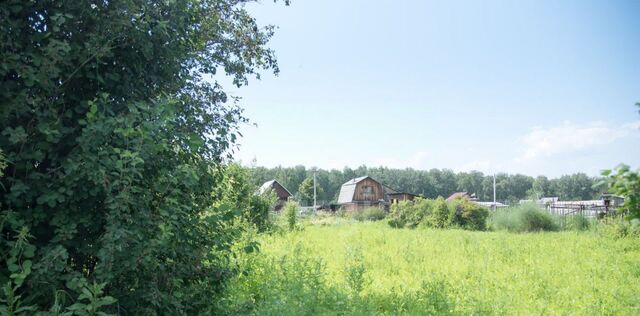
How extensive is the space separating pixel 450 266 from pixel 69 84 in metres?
7.34

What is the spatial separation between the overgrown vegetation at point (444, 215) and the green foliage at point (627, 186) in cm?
1811

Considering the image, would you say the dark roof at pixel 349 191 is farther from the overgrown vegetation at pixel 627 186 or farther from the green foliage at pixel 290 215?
the overgrown vegetation at pixel 627 186

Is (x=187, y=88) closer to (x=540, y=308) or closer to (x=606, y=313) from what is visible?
(x=540, y=308)

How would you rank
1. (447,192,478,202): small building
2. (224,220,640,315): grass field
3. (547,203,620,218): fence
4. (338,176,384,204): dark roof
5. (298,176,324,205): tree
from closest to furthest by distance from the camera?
(224,220,640,315): grass field, (547,203,620,218): fence, (447,192,478,202): small building, (338,176,384,204): dark roof, (298,176,324,205): tree

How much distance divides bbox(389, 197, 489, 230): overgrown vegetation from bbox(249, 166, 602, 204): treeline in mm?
51094

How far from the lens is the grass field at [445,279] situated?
4945 millimetres

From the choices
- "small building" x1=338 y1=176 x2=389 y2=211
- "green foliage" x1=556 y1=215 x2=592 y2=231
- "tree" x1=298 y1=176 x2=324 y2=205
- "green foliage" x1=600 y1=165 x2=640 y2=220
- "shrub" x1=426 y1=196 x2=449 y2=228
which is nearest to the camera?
"green foliage" x1=600 y1=165 x2=640 y2=220

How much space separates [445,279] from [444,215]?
508 inches

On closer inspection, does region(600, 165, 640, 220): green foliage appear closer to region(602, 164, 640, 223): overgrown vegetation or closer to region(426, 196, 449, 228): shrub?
region(602, 164, 640, 223): overgrown vegetation

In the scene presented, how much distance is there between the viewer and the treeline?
2899 inches

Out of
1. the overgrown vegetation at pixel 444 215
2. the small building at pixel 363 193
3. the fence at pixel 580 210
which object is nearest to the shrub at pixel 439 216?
the overgrown vegetation at pixel 444 215

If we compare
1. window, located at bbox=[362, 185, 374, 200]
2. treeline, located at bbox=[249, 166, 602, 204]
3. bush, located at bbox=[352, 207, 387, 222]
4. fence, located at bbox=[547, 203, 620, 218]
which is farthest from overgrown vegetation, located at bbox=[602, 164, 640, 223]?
treeline, located at bbox=[249, 166, 602, 204]

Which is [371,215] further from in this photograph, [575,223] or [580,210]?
[575,223]

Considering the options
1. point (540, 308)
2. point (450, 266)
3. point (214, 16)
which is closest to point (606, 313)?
point (540, 308)
